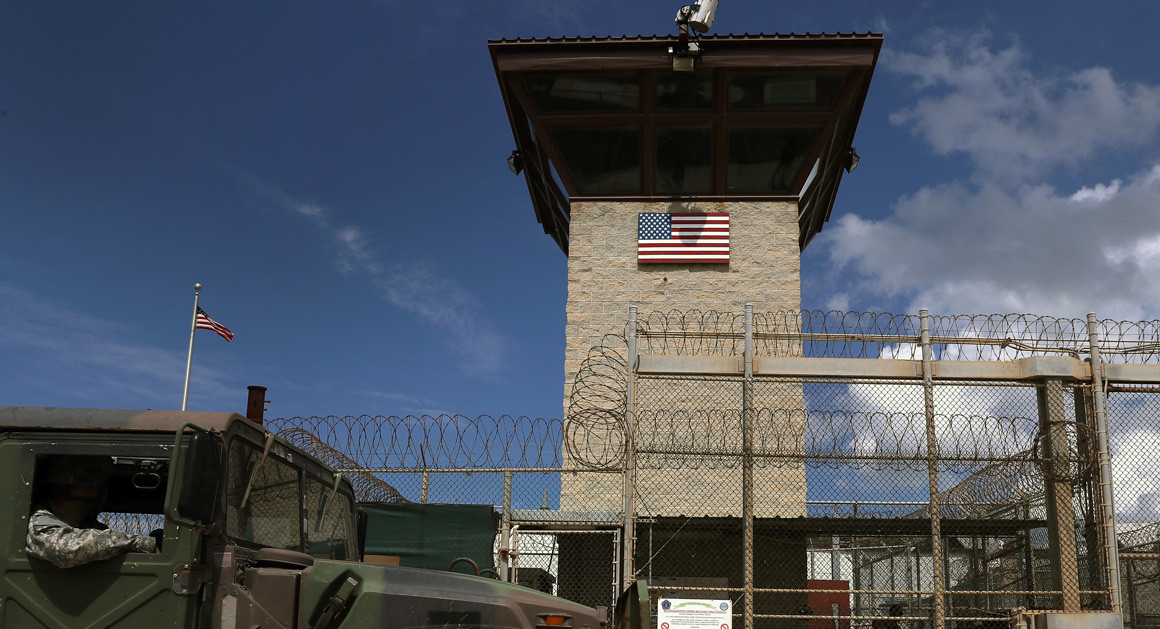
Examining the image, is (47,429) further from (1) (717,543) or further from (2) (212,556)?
(1) (717,543)

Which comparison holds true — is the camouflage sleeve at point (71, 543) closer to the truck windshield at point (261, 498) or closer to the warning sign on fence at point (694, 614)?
the truck windshield at point (261, 498)

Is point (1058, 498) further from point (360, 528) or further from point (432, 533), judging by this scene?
point (360, 528)

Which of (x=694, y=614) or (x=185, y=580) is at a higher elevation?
(x=185, y=580)

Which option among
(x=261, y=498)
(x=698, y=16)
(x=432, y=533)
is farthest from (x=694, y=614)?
(x=698, y=16)

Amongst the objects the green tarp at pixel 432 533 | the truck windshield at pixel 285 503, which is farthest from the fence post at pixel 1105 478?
the truck windshield at pixel 285 503

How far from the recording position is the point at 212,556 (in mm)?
4375

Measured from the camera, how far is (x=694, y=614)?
9812mm

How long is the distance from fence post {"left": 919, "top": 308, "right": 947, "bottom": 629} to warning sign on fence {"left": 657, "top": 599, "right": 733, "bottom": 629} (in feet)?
7.91

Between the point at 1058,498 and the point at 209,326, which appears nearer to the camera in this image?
the point at 1058,498

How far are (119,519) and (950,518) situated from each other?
1057 cm

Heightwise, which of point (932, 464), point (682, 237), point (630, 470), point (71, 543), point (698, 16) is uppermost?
point (698, 16)

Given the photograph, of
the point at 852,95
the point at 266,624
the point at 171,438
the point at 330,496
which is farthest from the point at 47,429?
the point at 852,95

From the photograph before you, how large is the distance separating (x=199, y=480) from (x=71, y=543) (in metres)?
0.80

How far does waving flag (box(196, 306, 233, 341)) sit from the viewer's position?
720 inches
